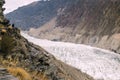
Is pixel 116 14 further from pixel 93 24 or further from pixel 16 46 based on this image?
pixel 16 46

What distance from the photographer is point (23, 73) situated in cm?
816

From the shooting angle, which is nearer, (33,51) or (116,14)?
(33,51)

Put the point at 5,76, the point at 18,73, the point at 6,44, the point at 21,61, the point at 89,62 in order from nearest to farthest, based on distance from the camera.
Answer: the point at 5,76 → the point at 18,73 → the point at 6,44 → the point at 21,61 → the point at 89,62

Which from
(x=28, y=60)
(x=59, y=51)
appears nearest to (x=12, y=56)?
(x=28, y=60)

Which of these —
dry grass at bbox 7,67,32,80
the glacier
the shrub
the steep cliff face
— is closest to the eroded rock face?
dry grass at bbox 7,67,32,80

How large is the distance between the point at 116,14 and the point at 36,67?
487ft

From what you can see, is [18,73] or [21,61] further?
[21,61]

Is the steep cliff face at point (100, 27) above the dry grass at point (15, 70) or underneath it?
underneath

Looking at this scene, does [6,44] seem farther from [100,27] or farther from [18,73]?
[100,27]

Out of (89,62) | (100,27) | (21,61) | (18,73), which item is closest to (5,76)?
(18,73)

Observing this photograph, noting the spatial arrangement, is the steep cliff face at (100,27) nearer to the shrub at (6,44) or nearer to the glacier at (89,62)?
the glacier at (89,62)

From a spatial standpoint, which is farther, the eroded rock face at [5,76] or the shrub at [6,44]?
the shrub at [6,44]

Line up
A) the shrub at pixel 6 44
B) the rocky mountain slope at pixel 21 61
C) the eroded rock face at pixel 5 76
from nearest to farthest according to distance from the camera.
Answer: the eroded rock face at pixel 5 76 → the rocky mountain slope at pixel 21 61 → the shrub at pixel 6 44

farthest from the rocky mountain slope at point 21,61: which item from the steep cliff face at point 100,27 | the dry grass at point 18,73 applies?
the steep cliff face at point 100,27
